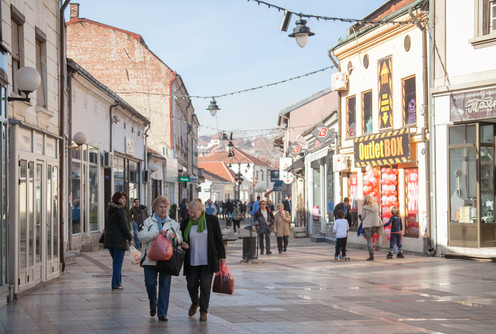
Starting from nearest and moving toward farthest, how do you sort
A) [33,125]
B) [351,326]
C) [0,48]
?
1. [351,326]
2. [0,48]
3. [33,125]

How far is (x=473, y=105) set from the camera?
1966 cm

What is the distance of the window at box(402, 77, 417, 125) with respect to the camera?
73.8 feet

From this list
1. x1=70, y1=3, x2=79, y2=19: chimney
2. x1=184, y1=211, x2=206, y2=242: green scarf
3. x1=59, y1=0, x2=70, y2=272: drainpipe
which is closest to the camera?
x1=184, y1=211, x2=206, y2=242: green scarf

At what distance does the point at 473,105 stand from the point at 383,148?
451cm

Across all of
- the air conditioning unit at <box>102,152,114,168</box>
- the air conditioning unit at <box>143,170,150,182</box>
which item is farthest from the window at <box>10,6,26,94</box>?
the air conditioning unit at <box>143,170,150,182</box>

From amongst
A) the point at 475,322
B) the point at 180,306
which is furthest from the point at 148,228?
the point at 475,322

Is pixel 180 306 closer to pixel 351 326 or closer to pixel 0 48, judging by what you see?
pixel 351 326

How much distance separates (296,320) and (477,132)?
453 inches

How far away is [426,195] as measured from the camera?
21.4 m

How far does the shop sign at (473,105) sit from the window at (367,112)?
5308 mm

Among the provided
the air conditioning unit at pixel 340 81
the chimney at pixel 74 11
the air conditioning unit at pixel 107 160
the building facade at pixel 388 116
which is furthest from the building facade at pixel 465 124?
the chimney at pixel 74 11

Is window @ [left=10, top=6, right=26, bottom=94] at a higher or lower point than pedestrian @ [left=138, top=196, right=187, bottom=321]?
higher

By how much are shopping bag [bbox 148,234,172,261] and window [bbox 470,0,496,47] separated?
493 inches

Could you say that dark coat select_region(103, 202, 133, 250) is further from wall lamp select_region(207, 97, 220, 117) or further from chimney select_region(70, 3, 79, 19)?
chimney select_region(70, 3, 79, 19)
